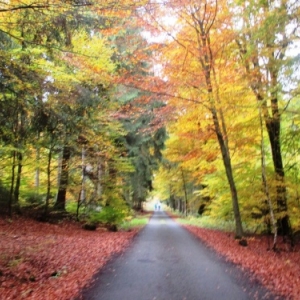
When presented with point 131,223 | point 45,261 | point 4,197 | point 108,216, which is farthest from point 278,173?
point 4,197

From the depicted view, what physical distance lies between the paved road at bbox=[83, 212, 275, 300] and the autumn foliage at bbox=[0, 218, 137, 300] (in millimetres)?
533

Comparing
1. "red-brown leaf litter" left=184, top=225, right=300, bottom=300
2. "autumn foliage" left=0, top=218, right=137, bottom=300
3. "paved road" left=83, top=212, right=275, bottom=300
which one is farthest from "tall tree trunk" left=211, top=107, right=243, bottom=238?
"autumn foliage" left=0, top=218, right=137, bottom=300

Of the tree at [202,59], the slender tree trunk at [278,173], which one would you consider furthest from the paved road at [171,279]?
the tree at [202,59]

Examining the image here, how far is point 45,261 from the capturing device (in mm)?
7797

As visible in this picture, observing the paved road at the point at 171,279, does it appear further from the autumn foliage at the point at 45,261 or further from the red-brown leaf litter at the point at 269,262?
the autumn foliage at the point at 45,261

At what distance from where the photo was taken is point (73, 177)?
16484 mm

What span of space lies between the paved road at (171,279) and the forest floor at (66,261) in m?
0.39

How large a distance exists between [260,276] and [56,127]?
676 centimetres

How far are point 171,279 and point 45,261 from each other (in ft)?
11.1

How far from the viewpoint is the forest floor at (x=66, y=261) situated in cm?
584

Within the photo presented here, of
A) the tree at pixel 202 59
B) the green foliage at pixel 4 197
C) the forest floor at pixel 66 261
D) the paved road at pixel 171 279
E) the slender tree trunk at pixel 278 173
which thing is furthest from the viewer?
the green foliage at pixel 4 197

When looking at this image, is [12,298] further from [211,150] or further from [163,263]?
[211,150]

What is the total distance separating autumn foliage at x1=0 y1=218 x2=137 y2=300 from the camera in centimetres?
572

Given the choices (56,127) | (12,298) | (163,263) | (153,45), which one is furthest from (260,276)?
(153,45)
